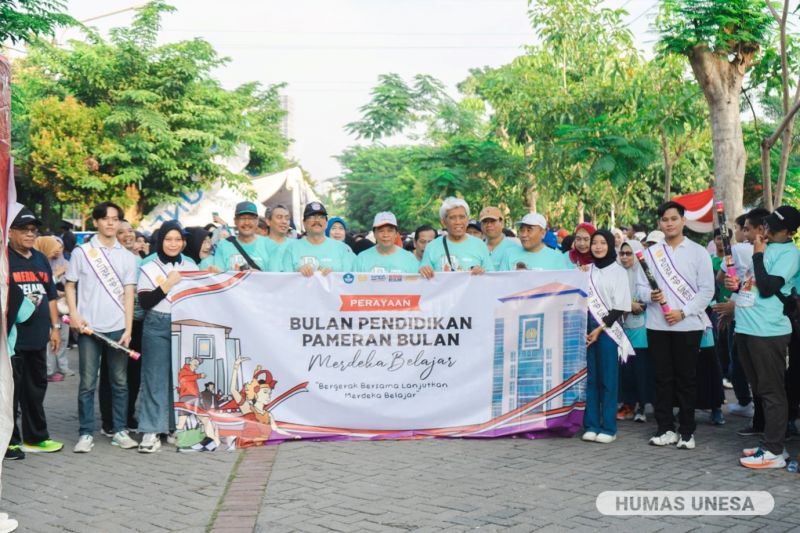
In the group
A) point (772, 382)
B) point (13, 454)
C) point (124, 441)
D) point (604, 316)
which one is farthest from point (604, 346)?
point (13, 454)

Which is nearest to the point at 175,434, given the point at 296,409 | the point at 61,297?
the point at 296,409

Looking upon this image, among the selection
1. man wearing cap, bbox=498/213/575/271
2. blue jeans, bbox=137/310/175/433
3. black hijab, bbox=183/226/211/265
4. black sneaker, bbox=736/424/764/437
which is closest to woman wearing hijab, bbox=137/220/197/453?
blue jeans, bbox=137/310/175/433

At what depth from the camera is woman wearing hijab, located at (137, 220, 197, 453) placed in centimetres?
756

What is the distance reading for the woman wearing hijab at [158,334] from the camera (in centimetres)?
756

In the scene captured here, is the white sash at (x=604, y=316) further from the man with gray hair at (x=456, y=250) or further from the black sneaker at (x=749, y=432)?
the black sneaker at (x=749, y=432)

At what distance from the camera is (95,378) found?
7.62 meters

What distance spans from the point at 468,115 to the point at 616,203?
7.71 meters

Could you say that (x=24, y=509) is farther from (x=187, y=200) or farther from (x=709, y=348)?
(x=187, y=200)

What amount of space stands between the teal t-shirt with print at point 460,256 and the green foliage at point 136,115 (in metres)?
18.8

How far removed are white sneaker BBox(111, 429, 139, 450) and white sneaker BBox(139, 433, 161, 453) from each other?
0.18 m

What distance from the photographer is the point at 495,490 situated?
20.1 feet

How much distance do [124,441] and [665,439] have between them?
446cm

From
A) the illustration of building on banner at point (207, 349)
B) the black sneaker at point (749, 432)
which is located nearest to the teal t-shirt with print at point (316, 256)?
the illustration of building on banner at point (207, 349)

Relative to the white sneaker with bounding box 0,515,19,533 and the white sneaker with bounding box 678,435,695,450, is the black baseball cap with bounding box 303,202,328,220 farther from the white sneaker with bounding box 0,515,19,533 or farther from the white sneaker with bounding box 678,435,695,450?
the white sneaker with bounding box 0,515,19,533
